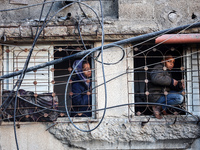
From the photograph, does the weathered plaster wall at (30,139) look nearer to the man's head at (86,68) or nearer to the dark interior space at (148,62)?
the man's head at (86,68)

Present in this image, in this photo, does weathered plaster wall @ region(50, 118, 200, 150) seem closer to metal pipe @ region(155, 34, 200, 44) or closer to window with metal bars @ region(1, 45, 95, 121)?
window with metal bars @ region(1, 45, 95, 121)

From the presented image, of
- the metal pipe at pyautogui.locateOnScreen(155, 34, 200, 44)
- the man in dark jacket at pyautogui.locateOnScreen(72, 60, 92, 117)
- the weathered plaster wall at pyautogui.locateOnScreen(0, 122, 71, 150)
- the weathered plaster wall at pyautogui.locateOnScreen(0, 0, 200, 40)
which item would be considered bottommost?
the weathered plaster wall at pyautogui.locateOnScreen(0, 122, 71, 150)

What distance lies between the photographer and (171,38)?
15.5ft

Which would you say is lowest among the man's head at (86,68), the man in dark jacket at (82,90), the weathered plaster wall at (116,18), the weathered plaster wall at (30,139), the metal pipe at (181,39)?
the weathered plaster wall at (30,139)

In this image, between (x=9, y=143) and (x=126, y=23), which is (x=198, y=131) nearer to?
(x=126, y=23)

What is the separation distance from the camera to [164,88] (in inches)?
201

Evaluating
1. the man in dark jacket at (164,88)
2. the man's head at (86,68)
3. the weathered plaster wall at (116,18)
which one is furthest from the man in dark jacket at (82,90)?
the man in dark jacket at (164,88)

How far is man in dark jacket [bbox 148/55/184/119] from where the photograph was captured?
4.97 metres

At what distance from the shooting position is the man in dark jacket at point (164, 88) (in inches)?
196

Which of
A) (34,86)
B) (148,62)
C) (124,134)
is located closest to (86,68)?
(34,86)

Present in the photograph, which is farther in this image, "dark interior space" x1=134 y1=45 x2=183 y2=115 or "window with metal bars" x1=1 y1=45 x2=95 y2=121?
"dark interior space" x1=134 y1=45 x2=183 y2=115

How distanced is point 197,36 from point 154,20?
2.31 ft

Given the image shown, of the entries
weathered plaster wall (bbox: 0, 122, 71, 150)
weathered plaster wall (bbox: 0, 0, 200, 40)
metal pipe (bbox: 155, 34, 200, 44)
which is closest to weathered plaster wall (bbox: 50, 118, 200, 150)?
weathered plaster wall (bbox: 0, 122, 71, 150)

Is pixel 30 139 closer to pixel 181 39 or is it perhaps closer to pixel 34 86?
pixel 34 86
